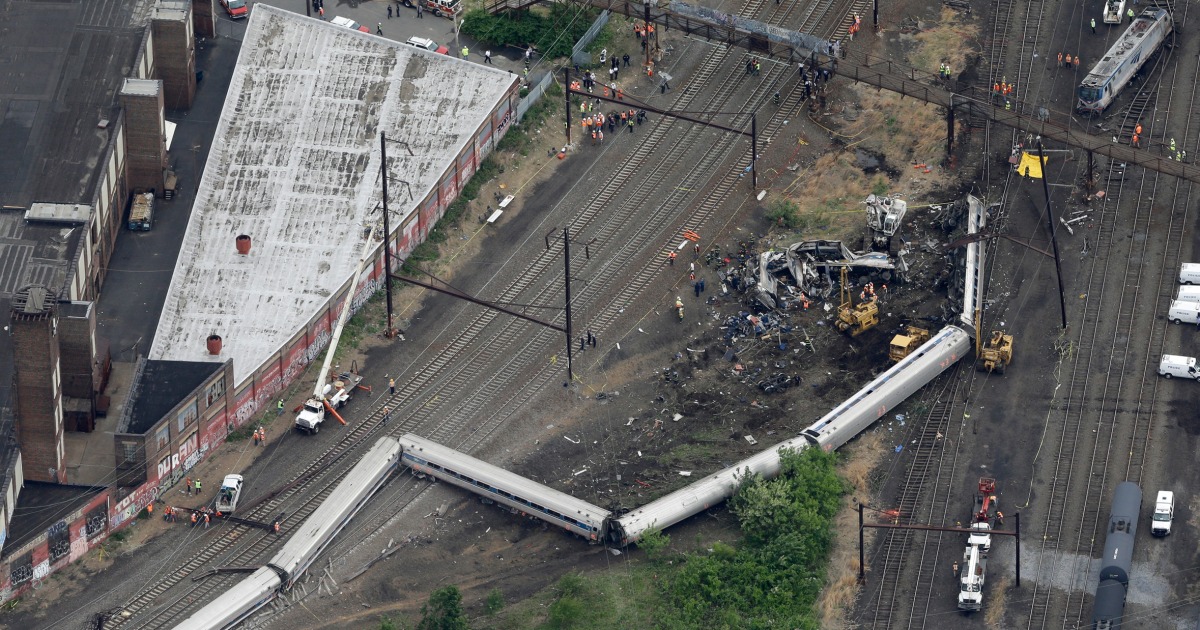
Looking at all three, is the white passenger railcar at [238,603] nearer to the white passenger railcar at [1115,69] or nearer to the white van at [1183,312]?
the white van at [1183,312]

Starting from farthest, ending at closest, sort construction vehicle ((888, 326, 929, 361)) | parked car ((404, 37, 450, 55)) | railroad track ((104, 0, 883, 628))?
parked car ((404, 37, 450, 55)) → construction vehicle ((888, 326, 929, 361)) → railroad track ((104, 0, 883, 628))

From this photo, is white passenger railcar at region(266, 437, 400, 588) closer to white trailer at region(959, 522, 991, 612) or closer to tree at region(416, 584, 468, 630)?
tree at region(416, 584, 468, 630)

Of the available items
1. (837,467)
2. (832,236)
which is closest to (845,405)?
(837,467)

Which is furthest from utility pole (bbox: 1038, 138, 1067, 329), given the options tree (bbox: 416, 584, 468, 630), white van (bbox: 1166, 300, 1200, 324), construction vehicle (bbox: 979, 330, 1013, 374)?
tree (bbox: 416, 584, 468, 630)

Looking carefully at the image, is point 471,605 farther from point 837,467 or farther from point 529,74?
point 529,74

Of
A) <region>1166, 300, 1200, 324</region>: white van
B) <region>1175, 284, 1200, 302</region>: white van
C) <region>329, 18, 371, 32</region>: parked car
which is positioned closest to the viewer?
<region>1166, 300, 1200, 324</region>: white van
